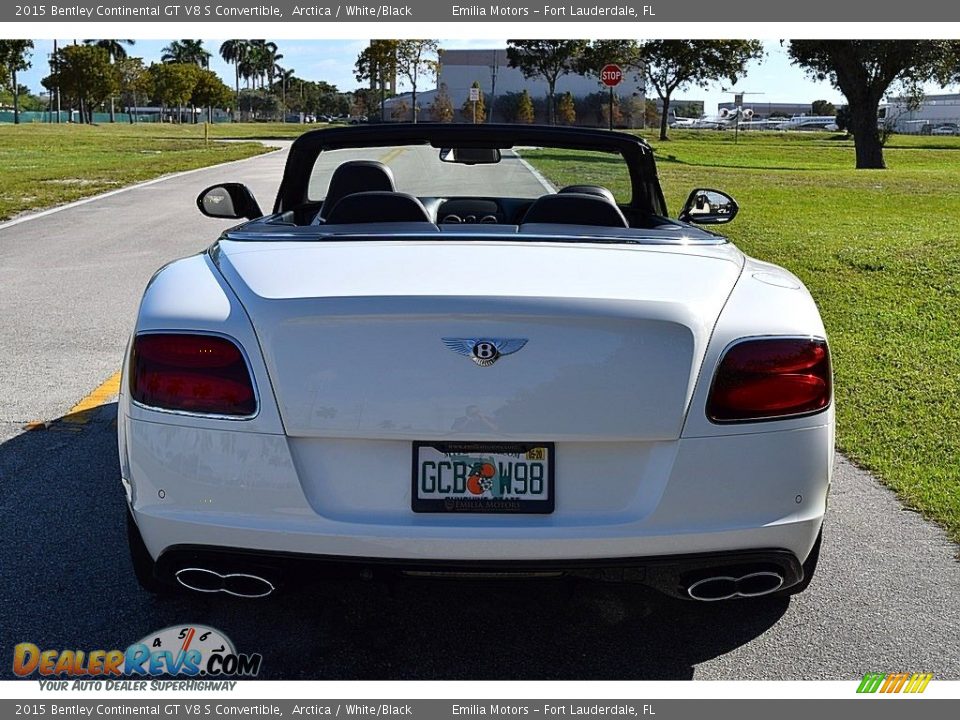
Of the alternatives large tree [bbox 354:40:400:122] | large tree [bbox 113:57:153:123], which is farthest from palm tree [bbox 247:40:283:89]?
large tree [bbox 354:40:400:122]

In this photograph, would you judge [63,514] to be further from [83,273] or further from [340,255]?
[83,273]

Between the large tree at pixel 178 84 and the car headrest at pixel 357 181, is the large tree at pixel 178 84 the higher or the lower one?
the higher one

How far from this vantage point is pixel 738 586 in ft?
10.0

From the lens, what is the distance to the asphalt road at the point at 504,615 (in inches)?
128

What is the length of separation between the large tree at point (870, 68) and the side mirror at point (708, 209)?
38838mm

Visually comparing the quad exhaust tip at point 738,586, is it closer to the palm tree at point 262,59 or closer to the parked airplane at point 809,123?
the parked airplane at point 809,123

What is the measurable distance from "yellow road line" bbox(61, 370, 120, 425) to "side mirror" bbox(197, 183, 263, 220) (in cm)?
131

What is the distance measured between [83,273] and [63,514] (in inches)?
278

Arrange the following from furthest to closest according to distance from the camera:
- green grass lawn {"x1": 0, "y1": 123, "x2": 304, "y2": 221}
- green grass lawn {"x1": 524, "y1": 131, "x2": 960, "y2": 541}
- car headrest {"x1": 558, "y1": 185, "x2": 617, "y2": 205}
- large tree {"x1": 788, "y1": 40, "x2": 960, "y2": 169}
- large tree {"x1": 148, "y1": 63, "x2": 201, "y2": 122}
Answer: large tree {"x1": 148, "y1": 63, "x2": 201, "y2": 122} < large tree {"x1": 788, "y1": 40, "x2": 960, "y2": 169} < green grass lawn {"x1": 0, "y1": 123, "x2": 304, "y2": 221} < green grass lawn {"x1": 524, "y1": 131, "x2": 960, "y2": 541} < car headrest {"x1": 558, "y1": 185, "x2": 617, "y2": 205}

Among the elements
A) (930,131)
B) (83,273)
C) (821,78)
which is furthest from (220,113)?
(83,273)

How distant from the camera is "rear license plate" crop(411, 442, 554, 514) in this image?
9.40 feet

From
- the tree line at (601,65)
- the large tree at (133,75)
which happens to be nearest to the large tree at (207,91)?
the tree line at (601,65)

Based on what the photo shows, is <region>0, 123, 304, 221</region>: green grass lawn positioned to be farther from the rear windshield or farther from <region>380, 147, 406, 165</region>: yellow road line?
<region>380, 147, 406, 165</region>: yellow road line

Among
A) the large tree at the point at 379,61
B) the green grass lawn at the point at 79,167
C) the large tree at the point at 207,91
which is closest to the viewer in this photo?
the green grass lawn at the point at 79,167
